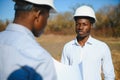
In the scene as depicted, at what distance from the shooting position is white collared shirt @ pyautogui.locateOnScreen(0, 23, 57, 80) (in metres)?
1.12

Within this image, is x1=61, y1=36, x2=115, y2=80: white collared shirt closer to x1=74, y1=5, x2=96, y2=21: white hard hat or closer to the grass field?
x1=74, y1=5, x2=96, y2=21: white hard hat

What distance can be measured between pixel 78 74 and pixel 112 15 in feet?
34.1

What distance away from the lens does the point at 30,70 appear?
1.11 meters

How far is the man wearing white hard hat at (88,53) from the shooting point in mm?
3059

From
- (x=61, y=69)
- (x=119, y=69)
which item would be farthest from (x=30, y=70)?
(x=119, y=69)

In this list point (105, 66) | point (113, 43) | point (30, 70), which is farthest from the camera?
point (113, 43)

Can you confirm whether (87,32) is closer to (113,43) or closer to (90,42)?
(90,42)

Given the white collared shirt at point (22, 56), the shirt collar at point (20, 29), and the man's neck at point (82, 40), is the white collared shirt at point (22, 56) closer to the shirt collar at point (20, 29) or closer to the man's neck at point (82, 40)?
the shirt collar at point (20, 29)

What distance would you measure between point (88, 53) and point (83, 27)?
29 cm

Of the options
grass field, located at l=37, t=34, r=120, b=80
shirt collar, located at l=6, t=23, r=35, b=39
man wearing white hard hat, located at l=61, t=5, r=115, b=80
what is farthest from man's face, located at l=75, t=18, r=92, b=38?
grass field, located at l=37, t=34, r=120, b=80

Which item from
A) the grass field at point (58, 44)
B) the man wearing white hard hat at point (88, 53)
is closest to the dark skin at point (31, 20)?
the man wearing white hard hat at point (88, 53)

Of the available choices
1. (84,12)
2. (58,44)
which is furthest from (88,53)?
(58,44)

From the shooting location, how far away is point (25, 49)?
1136mm

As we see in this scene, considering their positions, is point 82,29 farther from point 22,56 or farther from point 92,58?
point 22,56
